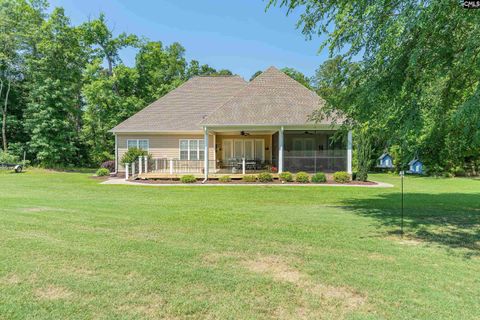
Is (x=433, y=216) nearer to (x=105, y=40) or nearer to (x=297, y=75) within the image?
(x=105, y=40)

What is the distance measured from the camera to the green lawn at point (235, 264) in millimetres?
3432

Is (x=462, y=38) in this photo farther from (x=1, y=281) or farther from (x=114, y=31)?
(x=114, y=31)

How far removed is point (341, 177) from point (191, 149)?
402 inches

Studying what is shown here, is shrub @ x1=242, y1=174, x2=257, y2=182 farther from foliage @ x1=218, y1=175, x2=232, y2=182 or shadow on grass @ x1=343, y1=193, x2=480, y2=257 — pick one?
shadow on grass @ x1=343, y1=193, x2=480, y2=257

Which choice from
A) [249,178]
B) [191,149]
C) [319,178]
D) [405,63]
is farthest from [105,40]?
[405,63]

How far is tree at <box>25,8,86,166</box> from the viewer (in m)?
30.0

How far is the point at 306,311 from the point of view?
11.1 feet

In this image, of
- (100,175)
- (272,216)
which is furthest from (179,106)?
(272,216)

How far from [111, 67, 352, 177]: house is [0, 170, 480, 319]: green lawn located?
993cm

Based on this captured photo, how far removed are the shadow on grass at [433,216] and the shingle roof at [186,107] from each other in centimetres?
1331

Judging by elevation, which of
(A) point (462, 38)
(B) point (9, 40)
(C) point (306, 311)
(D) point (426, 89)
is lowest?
(C) point (306, 311)

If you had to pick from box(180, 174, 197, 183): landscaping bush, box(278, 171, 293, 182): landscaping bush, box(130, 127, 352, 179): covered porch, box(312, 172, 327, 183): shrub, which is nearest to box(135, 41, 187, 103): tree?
box(130, 127, 352, 179): covered porch

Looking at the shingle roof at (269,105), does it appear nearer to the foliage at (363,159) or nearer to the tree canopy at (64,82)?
the foliage at (363,159)

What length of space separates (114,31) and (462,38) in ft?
109
